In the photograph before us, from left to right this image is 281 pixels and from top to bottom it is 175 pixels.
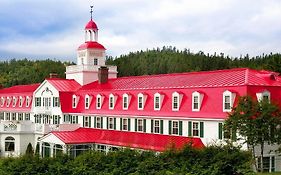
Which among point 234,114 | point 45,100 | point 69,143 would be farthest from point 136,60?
point 234,114

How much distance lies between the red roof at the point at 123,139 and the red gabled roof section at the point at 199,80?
14.2ft

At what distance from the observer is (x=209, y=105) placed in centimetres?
3431

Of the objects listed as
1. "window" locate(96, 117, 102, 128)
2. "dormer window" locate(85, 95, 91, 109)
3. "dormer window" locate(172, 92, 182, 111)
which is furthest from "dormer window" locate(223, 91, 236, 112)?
"dormer window" locate(85, 95, 91, 109)

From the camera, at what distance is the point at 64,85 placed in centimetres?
5178

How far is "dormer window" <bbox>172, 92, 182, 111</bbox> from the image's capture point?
3709 centimetres

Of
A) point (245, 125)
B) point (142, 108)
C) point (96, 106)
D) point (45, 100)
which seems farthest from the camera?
point (45, 100)

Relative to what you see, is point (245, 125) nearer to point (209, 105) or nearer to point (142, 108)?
Result: point (209, 105)

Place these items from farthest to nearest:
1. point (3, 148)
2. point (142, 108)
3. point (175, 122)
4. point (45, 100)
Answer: point (45, 100)
point (3, 148)
point (142, 108)
point (175, 122)

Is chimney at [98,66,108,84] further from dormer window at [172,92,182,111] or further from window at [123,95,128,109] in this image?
dormer window at [172,92,182,111]

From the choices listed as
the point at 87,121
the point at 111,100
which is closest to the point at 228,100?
the point at 111,100

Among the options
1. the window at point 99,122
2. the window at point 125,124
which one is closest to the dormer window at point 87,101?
the window at point 99,122

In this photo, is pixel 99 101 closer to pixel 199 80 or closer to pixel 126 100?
pixel 126 100

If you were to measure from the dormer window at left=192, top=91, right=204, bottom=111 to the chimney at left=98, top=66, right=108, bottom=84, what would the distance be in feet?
54.4

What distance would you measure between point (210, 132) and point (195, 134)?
172cm
